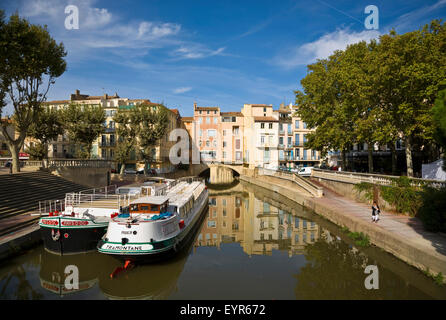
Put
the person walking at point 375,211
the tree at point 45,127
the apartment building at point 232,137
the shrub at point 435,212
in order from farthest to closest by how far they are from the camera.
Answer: the apartment building at point 232,137
the tree at point 45,127
the person walking at point 375,211
the shrub at point 435,212

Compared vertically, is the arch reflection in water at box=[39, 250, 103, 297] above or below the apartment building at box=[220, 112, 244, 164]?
below

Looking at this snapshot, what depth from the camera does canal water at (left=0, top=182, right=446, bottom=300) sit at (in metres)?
10.6

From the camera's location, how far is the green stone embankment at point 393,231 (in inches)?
438

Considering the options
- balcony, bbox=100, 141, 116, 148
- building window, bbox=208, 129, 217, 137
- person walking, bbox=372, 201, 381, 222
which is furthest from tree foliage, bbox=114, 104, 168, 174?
person walking, bbox=372, 201, 381, 222

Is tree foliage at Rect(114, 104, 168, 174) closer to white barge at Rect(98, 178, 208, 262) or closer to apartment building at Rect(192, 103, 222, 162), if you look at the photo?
apartment building at Rect(192, 103, 222, 162)

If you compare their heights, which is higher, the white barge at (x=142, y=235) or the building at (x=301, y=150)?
the building at (x=301, y=150)

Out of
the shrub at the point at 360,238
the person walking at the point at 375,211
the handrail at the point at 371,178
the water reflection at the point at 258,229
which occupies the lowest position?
the water reflection at the point at 258,229

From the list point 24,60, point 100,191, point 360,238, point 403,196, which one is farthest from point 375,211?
point 24,60

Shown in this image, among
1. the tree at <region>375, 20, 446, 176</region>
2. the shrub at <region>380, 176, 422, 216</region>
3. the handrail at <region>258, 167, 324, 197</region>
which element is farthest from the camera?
the handrail at <region>258, 167, 324, 197</region>

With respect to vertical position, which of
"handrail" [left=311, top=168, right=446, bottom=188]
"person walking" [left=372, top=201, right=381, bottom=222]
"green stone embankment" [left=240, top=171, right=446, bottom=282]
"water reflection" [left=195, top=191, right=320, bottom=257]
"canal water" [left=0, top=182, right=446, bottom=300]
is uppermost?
"handrail" [left=311, top=168, right=446, bottom=188]

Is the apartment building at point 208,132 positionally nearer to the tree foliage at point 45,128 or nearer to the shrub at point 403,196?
the tree foliage at point 45,128

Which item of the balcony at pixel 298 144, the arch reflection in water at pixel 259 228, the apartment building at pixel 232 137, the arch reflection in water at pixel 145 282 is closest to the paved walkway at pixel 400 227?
the arch reflection in water at pixel 259 228

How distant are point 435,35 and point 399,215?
15.5 m

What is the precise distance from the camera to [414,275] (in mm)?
11336
